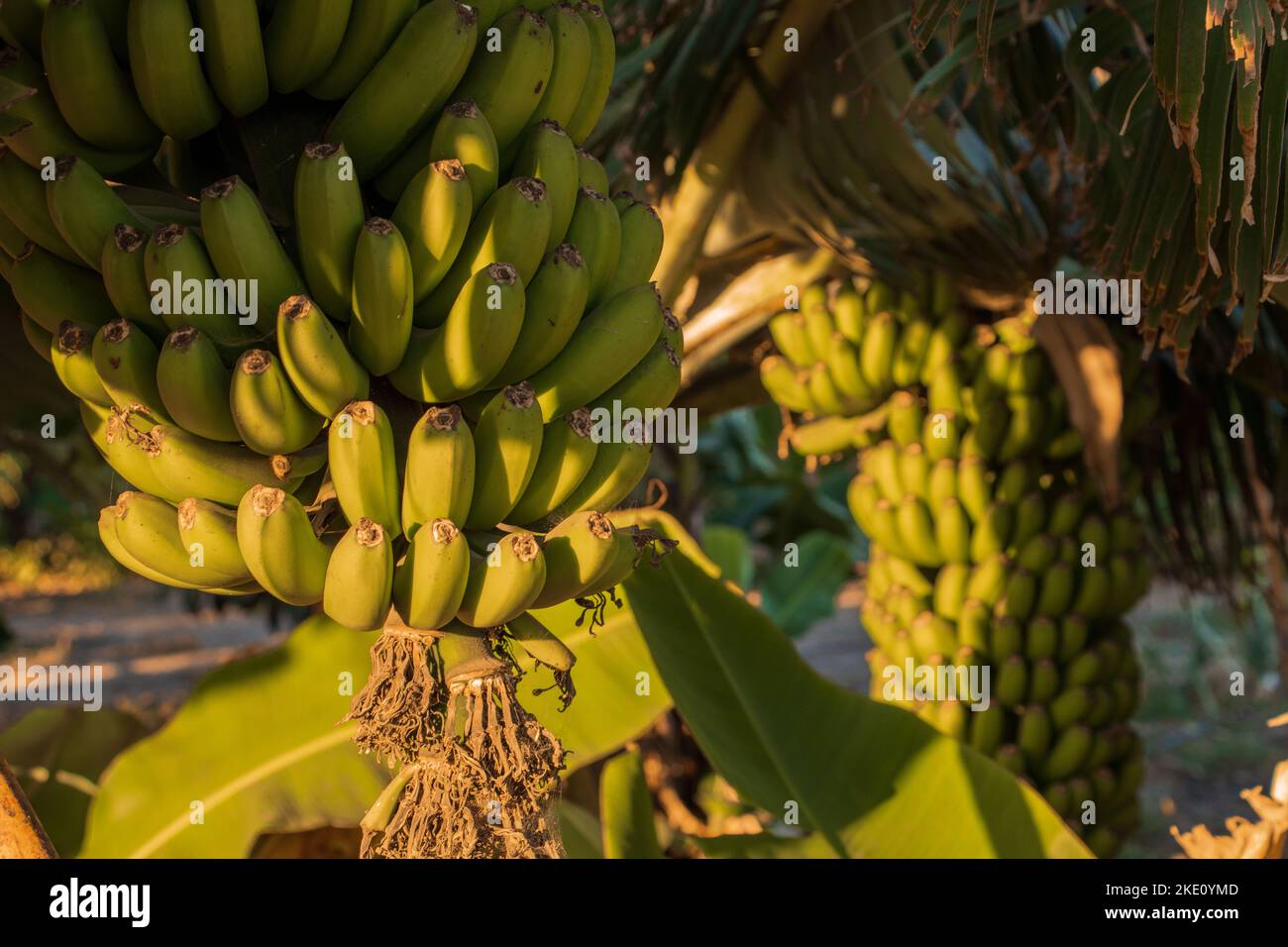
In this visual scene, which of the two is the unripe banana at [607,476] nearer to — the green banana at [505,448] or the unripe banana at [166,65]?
the green banana at [505,448]

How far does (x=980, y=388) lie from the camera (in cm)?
262

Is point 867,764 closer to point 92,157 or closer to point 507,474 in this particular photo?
point 507,474

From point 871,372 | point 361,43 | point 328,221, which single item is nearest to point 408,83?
point 361,43

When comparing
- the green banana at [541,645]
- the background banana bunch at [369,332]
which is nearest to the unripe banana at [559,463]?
the background banana bunch at [369,332]

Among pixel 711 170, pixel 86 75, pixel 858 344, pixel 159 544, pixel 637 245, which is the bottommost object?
pixel 159 544

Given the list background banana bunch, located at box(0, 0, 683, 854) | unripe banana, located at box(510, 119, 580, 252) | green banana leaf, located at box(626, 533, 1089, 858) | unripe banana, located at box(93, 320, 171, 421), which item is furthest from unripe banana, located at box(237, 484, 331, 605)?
green banana leaf, located at box(626, 533, 1089, 858)

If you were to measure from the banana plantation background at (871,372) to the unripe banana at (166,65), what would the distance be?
3.2 inches

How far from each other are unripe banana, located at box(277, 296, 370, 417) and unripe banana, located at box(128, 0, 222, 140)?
0.23 meters

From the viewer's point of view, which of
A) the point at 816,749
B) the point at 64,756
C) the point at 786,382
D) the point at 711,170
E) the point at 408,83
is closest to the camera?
the point at 408,83

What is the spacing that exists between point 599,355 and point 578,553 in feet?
0.65

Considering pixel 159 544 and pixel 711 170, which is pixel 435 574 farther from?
pixel 711 170

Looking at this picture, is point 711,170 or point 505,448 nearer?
point 505,448

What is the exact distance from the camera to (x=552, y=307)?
1.07 m
